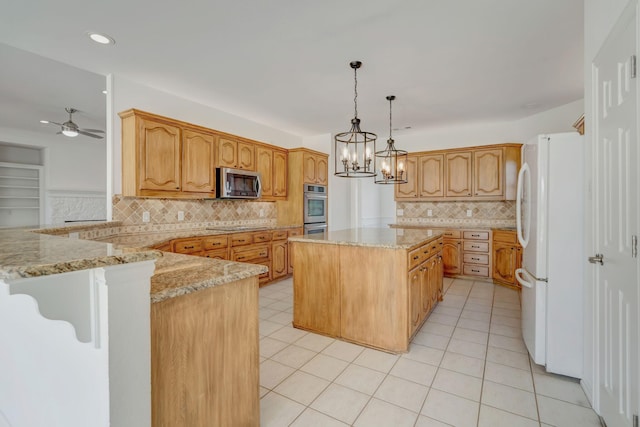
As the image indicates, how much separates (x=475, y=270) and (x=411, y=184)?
1825 mm

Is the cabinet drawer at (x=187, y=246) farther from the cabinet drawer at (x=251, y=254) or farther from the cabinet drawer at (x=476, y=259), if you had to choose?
the cabinet drawer at (x=476, y=259)

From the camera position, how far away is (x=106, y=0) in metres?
2.07

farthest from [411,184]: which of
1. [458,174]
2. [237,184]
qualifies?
[237,184]

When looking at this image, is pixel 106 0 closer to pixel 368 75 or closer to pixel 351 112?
pixel 368 75

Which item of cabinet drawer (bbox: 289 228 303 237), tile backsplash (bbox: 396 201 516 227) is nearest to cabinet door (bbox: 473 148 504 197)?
tile backsplash (bbox: 396 201 516 227)

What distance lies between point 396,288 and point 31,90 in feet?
16.0

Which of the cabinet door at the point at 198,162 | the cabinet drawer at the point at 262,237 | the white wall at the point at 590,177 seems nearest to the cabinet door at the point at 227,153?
the cabinet door at the point at 198,162

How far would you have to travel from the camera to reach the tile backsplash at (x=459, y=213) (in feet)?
16.4

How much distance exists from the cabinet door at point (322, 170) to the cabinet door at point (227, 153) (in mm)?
1622

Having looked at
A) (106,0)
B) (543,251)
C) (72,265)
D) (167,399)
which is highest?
(106,0)

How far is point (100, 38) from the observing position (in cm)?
252

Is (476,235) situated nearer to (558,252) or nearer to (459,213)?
(459,213)

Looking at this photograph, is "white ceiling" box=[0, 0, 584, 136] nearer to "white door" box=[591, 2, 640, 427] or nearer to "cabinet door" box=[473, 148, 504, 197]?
"cabinet door" box=[473, 148, 504, 197]

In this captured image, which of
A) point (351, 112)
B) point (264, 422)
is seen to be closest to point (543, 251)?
point (264, 422)
